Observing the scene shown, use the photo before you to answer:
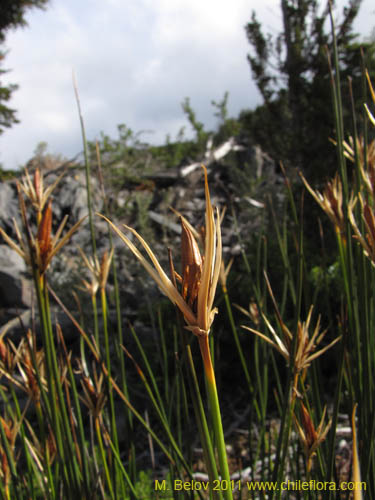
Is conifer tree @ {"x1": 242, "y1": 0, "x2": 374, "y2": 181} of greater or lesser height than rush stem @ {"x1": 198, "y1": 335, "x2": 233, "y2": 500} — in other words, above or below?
above

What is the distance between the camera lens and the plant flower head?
0.24 m

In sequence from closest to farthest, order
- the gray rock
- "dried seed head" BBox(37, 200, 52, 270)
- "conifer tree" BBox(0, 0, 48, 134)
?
1. "dried seed head" BBox(37, 200, 52, 270)
2. the gray rock
3. "conifer tree" BBox(0, 0, 48, 134)

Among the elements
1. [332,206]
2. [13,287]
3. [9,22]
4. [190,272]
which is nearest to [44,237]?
[190,272]

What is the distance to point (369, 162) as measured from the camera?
0.59 m

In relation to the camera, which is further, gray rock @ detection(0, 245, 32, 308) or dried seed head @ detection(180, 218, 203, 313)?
gray rock @ detection(0, 245, 32, 308)

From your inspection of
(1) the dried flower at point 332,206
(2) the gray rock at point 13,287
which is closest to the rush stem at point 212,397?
(1) the dried flower at point 332,206

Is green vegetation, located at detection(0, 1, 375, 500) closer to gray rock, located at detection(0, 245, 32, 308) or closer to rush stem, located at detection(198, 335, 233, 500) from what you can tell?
rush stem, located at detection(198, 335, 233, 500)

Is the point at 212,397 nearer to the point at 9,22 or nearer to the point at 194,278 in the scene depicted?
the point at 194,278

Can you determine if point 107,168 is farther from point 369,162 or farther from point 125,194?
point 369,162

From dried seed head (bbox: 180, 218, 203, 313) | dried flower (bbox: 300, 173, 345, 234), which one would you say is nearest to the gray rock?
dried flower (bbox: 300, 173, 345, 234)

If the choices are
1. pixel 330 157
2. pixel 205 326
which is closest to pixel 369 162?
pixel 205 326

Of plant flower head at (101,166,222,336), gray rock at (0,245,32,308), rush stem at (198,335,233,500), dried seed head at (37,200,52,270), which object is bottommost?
→ gray rock at (0,245,32,308)

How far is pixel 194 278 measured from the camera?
0.87 ft

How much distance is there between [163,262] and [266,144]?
2.16 meters
